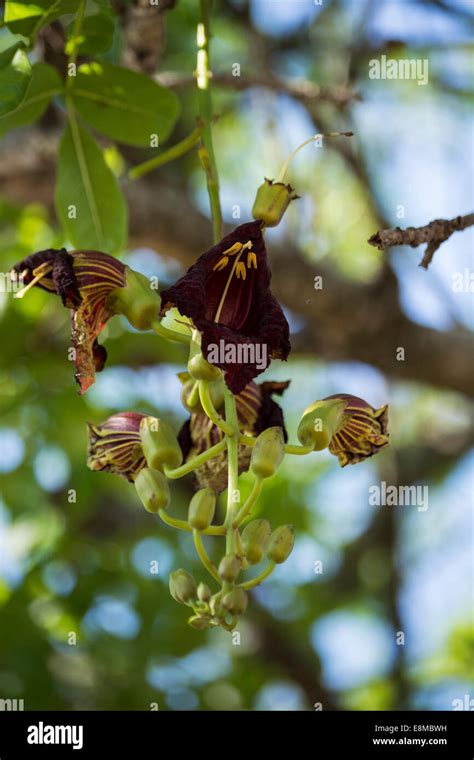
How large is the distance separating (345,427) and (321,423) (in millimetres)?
111

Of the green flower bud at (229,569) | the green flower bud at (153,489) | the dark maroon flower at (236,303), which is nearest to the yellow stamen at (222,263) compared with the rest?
the dark maroon flower at (236,303)

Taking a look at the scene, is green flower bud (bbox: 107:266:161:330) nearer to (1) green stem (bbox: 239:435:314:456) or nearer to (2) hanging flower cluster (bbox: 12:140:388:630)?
(2) hanging flower cluster (bbox: 12:140:388:630)

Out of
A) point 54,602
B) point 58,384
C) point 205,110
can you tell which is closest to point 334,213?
point 58,384

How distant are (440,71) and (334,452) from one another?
11.3 ft

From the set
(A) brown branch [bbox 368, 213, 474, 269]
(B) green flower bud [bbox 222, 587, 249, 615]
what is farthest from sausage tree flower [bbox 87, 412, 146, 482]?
(A) brown branch [bbox 368, 213, 474, 269]

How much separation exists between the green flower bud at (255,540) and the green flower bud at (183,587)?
9 cm

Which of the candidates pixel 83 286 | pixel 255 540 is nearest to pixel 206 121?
pixel 83 286

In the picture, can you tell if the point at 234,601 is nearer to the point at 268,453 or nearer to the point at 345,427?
the point at 268,453

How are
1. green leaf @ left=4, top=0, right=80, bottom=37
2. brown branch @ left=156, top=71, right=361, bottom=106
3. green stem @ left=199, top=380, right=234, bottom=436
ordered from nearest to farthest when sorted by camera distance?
1. green stem @ left=199, top=380, right=234, bottom=436
2. green leaf @ left=4, top=0, right=80, bottom=37
3. brown branch @ left=156, top=71, right=361, bottom=106

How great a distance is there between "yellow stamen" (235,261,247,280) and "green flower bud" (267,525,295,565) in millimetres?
381

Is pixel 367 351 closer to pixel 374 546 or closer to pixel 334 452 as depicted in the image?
pixel 374 546

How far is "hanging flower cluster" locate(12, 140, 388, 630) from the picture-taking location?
1.44 meters

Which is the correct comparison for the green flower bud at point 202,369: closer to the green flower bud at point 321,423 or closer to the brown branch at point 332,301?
the green flower bud at point 321,423

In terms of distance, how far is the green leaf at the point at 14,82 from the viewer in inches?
68.2
